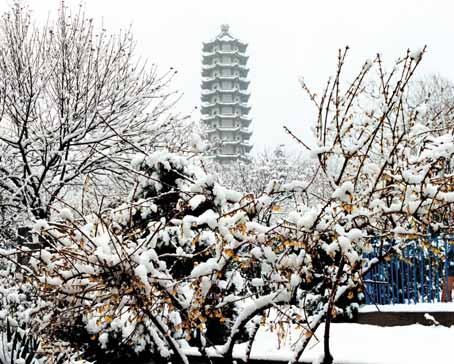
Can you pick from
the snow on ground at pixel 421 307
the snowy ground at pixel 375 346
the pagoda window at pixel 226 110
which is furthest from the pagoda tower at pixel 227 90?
the snowy ground at pixel 375 346

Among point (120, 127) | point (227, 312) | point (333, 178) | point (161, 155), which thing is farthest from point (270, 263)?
point (120, 127)

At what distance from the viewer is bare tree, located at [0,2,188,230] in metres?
12.0

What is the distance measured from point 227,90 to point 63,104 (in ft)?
208

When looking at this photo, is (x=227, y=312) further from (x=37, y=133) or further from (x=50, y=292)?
(x=37, y=133)

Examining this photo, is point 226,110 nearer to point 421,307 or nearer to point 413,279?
point 413,279

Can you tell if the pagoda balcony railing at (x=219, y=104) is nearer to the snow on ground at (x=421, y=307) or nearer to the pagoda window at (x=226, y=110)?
the pagoda window at (x=226, y=110)

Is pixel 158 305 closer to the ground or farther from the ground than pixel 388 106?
closer to the ground

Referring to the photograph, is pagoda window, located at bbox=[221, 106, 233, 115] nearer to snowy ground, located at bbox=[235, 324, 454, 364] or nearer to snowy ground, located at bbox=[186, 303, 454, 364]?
snowy ground, located at bbox=[186, 303, 454, 364]

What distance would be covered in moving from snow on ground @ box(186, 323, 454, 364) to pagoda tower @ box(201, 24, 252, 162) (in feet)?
210

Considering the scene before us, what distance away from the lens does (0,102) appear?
40.0ft

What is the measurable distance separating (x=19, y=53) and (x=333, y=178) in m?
10.3

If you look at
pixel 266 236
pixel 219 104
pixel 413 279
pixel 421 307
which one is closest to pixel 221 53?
pixel 219 104

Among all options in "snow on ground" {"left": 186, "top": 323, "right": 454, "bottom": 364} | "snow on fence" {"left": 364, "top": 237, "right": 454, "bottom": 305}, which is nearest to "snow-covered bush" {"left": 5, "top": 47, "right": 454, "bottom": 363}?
"snow on ground" {"left": 186, "top": 323, "right": 454, "bottom": 364}

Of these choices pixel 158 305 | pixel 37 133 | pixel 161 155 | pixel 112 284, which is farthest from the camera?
pixel 37 133
